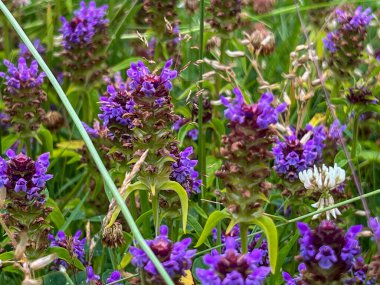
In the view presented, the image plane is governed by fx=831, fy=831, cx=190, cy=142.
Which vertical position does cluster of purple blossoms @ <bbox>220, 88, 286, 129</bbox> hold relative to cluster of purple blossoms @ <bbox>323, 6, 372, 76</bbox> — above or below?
above

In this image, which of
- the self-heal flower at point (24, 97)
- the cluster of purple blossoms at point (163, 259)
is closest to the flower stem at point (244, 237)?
the cluster of purple blossoms at point (163, 259)

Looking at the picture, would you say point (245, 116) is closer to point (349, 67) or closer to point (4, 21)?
point (349, 67)

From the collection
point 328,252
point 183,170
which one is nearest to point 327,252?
point 328,252

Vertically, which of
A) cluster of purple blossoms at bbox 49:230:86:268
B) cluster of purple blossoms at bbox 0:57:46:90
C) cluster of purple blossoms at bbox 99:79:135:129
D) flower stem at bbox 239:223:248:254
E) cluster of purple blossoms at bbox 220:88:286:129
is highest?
cluster of purple blossoms at bbox 220:88:286:129

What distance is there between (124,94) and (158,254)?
53 cm

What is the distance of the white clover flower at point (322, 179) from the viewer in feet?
5.46

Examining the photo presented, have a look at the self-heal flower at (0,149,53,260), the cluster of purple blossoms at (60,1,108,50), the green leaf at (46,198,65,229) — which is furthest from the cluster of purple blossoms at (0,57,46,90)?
the self-heal flower at (0,149,53,260)

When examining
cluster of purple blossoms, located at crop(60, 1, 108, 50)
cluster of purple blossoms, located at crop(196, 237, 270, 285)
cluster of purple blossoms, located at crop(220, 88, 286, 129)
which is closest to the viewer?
cluster of purple blossoms, located at crop(196, 237, 270, 285)

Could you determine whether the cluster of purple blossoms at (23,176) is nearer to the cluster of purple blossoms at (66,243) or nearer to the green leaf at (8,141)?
the cluster of purple blossoms at (66,243)

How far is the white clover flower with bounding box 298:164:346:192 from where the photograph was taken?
1665mm

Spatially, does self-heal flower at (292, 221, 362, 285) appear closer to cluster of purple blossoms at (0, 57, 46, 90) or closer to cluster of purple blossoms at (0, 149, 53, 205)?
cluster of purple blossoms at (0, 149, 53, 205)

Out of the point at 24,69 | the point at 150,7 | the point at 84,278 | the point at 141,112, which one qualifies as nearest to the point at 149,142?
the point at 141,112

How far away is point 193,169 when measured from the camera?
5.92 feet

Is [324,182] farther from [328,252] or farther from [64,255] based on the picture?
[64,255]
